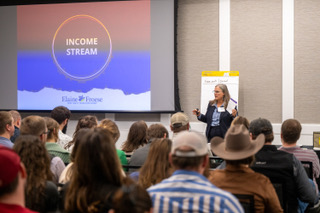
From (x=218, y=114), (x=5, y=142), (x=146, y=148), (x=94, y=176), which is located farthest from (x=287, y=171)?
(x=218, y=114)

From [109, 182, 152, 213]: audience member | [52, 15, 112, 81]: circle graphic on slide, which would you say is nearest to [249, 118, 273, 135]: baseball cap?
[109, 182, 152, 213]: audience member

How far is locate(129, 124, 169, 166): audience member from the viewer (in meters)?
3.39

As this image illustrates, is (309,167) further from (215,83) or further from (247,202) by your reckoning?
(215,83)

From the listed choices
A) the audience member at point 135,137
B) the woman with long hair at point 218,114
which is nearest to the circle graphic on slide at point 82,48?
the woman with long hair at point 218,114

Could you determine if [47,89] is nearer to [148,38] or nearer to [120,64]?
[120,64]

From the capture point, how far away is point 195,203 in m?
1.70

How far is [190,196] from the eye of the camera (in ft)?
5.65

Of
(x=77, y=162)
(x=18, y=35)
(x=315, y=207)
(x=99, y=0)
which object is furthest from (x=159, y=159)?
(x=18, y=35)

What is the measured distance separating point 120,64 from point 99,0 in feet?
3.63

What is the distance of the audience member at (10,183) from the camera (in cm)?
128

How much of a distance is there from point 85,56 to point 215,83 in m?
2.20

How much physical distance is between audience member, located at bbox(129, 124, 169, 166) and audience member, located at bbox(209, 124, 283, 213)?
3.42ft

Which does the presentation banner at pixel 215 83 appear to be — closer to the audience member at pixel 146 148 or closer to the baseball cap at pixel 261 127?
the audience member at pixel 146 148

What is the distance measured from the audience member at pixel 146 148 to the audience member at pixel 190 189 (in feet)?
5.11
